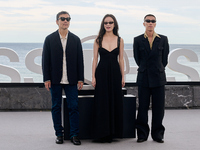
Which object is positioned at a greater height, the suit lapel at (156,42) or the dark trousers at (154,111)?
the suit lapel at (156,42)

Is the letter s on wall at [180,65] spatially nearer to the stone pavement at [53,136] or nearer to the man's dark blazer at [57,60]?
the stone pavement at [53,136]

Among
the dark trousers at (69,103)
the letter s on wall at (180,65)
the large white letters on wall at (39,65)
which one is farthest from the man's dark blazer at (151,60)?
the letter s on wall at (180,65)

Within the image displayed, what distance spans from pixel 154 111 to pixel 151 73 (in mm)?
487

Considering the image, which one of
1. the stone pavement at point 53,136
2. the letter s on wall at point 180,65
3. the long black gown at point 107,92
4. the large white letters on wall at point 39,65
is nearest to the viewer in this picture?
the stone pavement at point 53,136

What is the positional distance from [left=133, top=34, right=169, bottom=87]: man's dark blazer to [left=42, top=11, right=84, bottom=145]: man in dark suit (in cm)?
74

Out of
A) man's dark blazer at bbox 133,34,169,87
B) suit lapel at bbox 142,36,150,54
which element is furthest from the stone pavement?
suit lapel at bbox 142,36,150,54

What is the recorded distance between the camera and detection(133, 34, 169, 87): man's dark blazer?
4586 mm

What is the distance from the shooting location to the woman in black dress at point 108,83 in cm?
459

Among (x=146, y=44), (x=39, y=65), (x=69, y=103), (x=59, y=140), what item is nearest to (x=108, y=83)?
(x=69, y=103)

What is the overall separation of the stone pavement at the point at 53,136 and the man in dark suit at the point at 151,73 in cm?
21

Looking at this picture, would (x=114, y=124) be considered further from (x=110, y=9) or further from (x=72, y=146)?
(x=110, y=9)

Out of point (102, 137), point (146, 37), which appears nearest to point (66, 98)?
point (102, 137)

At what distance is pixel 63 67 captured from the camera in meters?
4.54

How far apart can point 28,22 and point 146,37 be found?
43.0 m
